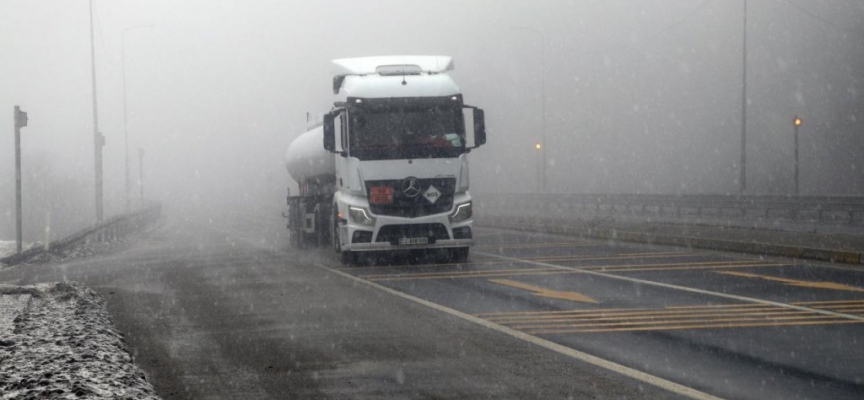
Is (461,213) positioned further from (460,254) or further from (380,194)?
(380,194)

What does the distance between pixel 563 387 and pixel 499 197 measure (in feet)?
165

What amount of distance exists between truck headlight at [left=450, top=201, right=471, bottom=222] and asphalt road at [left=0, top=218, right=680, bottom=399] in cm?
275

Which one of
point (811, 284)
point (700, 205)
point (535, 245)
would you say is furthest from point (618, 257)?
point (700, 205)

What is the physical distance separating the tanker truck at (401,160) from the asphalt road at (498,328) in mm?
673

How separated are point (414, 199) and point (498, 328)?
821 cm

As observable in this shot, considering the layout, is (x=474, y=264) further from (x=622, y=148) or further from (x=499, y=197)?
(x=622, y=148)

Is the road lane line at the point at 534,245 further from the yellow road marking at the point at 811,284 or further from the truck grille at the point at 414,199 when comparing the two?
the yellow road marking at the point at 811,284

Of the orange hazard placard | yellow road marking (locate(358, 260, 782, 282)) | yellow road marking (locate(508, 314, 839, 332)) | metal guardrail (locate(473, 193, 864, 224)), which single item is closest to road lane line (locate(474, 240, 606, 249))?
yellow road marking (locate(358, 260, 782, 282))

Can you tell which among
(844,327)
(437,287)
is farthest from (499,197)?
(844,327)

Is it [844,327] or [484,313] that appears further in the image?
[484,313]

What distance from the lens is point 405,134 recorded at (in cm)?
1809

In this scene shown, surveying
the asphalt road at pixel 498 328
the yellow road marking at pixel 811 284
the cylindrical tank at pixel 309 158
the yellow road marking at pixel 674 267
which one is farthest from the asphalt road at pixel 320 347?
the yellow road marking at pixel 811 284

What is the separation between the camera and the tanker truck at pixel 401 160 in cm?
1788

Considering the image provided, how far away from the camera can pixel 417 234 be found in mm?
18000
